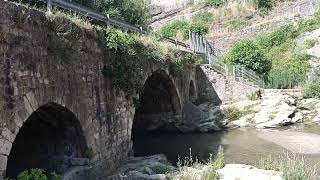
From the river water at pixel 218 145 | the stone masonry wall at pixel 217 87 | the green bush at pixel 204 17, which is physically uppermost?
the green bush at pixel 204 17

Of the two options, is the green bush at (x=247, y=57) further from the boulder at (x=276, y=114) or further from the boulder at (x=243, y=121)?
the boulder at (x=243, y=121)

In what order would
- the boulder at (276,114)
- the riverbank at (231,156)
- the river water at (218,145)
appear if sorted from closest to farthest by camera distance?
1. the riverbank at (231,156)
2. the river water at (218,145)
3. the boulder at (276,114)

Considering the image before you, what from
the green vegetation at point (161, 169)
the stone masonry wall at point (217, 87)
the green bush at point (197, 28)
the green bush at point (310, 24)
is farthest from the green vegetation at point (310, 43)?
the green vegetation at point (161, 169)

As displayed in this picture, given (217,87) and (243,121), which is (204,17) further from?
(243,121)

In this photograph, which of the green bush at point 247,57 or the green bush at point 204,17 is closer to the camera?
the green bush at point 247,57

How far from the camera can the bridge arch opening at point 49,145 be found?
11.3 metres

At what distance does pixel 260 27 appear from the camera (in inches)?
1629

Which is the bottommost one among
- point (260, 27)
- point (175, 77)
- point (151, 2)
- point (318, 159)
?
point (318, 159)

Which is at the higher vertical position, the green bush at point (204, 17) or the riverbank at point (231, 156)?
the green bush at point (204, 17)

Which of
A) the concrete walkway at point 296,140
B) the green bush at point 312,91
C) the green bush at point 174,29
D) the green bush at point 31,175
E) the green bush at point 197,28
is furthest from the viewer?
the green bush at point 174,29

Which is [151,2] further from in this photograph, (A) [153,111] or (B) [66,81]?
(B) [66,81]

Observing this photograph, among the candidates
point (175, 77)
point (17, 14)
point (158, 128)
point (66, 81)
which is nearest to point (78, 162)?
point (66, 81)

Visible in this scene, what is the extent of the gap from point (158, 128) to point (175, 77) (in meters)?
3.76

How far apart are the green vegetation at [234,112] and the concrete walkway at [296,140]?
319cm
